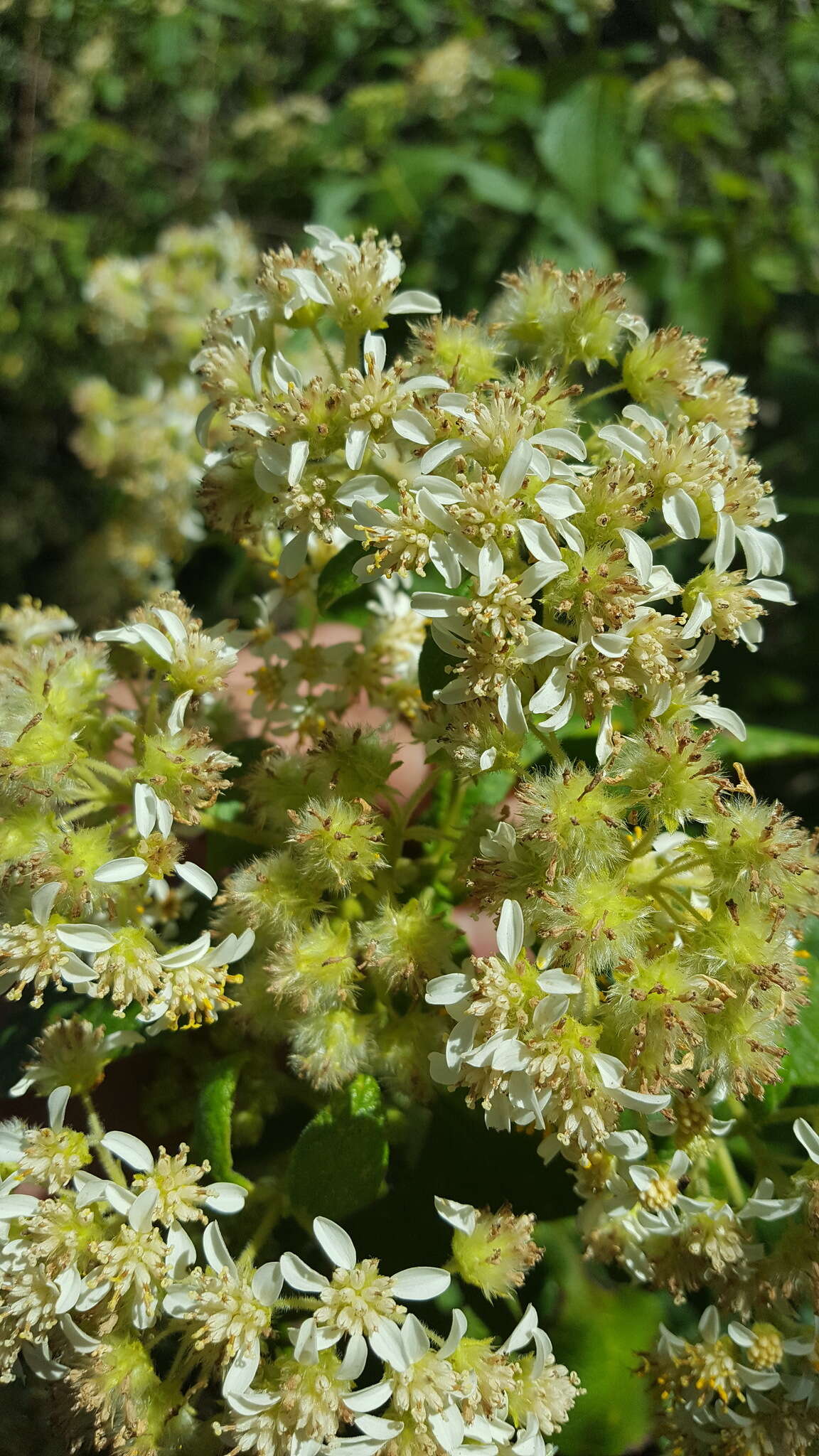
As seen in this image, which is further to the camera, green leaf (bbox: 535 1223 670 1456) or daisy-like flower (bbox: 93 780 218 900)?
green leaf (bbox: 535 1223 670 1456)

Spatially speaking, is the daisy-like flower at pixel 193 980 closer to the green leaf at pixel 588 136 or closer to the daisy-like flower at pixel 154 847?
the daisy-like flower at pixel 154 847

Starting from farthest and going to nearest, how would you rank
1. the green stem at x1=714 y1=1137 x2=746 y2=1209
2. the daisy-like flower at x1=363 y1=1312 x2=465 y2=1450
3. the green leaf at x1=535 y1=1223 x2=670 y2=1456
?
the green leaf at x1=535 y1=1223 x2=670 y2=1456
the green stem at x1=714 y1=1137 x2=746 y2=1209
the daisy-like flower at x1=363 y1=1312 x2=465 y2=1450

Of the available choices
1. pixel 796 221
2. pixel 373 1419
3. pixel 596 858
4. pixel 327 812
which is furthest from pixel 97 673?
pixel 796 221

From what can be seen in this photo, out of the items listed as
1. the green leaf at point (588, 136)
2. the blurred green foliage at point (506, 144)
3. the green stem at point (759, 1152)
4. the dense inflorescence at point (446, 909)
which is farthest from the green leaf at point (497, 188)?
the green stem at point (759, 1152)

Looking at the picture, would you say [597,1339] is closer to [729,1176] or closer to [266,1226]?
[729,1176]

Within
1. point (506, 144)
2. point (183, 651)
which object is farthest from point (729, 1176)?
point (506, 144)

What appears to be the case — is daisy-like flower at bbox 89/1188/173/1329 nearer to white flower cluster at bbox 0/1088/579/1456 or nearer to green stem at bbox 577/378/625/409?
white flower cluster at bbox 0/1088/579/1456

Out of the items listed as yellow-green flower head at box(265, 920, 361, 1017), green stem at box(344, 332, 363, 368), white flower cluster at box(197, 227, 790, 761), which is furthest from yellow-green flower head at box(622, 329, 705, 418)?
yellow-green flower head at box(265, 920, 361, 1017)
